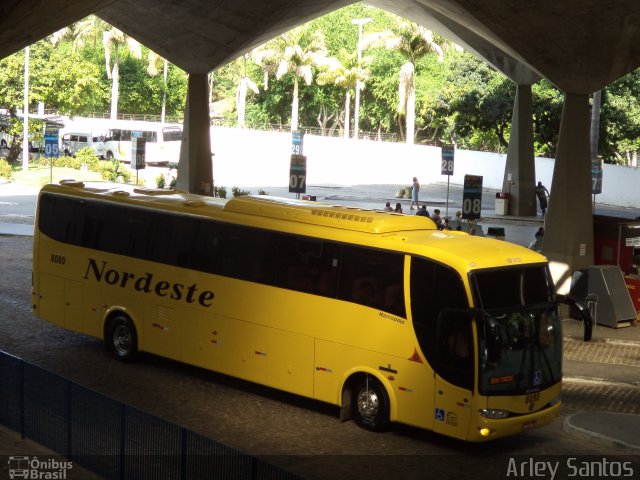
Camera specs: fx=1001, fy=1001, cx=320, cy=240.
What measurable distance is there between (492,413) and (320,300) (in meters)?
3.31

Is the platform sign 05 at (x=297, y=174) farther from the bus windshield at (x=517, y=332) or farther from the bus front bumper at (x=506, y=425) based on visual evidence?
the bus front bumper at (x=506, y=425)

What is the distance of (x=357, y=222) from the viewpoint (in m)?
15.3

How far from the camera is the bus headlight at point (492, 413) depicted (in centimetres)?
1327

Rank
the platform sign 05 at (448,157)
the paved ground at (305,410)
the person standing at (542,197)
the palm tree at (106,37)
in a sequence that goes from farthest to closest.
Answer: the palm tree at (106,37) → the person standing at (542,197) → the platform sign 05 at (448,157) → the paved ground at (305,410)

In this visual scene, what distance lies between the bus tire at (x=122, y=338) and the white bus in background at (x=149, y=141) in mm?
49313

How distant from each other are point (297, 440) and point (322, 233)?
10.6ft

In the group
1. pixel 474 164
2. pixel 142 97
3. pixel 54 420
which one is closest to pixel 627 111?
pixel 474 164

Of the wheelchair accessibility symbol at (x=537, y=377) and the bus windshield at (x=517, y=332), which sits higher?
the bus windshield at (x=517, y=332)

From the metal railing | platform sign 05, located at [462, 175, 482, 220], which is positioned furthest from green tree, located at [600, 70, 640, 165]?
the metal railing

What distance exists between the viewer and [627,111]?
54.3 m

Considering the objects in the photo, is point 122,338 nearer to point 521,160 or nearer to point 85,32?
point 521,160

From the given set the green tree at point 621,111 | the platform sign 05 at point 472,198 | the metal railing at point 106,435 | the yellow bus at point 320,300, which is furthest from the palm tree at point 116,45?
the metal railing at point 106,435

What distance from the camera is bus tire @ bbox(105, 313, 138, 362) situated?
1834 centimetres

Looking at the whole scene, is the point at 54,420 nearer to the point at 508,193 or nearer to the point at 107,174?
the point at 508,193
